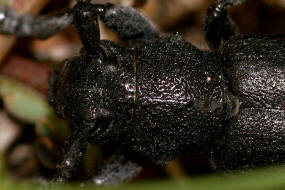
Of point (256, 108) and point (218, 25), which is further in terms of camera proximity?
point (218, 25)

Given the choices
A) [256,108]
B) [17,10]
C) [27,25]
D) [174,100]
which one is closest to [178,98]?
[174,100]

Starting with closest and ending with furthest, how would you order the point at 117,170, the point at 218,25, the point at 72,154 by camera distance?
the point at 72,154 → the point at 218,25 → the point at 117,170

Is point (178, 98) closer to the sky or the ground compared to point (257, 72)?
closer to the ground

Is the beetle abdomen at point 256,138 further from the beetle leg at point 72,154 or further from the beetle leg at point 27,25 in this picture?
the beetle leg at point 27,25

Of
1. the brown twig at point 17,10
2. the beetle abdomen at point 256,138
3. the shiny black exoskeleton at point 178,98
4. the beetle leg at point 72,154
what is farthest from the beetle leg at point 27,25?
the beetle abdomen at point 256,138

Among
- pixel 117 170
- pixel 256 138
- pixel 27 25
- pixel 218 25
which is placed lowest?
pixel 117 170

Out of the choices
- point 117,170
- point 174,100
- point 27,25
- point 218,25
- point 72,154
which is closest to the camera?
point 72,154

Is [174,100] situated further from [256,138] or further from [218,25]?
[218,25]
